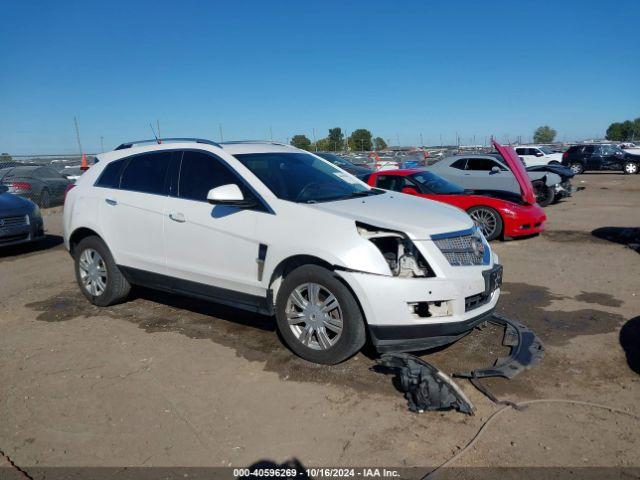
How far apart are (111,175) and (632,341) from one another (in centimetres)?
535

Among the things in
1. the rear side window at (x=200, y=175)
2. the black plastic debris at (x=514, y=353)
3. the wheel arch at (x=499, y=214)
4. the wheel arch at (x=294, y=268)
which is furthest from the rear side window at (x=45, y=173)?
the black plastic debris at (x=514, y=353)

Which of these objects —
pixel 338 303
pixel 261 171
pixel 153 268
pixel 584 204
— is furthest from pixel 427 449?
pixel 584 204

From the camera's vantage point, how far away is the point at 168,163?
5.18 m

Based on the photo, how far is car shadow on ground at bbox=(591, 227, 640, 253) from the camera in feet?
28.9

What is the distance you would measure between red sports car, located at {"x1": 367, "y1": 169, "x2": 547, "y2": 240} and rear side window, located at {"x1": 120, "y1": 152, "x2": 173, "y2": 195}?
539cm

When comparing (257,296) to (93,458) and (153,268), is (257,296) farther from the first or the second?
(93,458)

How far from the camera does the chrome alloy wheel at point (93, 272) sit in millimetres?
5750

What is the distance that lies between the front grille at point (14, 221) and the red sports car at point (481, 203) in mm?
6379

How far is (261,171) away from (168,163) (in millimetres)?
1076

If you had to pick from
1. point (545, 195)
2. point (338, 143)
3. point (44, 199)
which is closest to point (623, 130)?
point (338, 143)

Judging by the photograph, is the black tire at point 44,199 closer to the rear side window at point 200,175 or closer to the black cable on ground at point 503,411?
the rear side window at point 200,175

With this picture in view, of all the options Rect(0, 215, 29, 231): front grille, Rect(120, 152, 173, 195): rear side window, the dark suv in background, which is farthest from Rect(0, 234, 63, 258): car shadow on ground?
the dark suv in background

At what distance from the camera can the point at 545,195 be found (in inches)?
591

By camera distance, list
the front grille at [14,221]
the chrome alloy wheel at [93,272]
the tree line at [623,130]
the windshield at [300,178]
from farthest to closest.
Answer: the tree line at [623,130], the front grille at [14,221], the chrome alloy wheel at [93,272], the windshield at [300,178]
